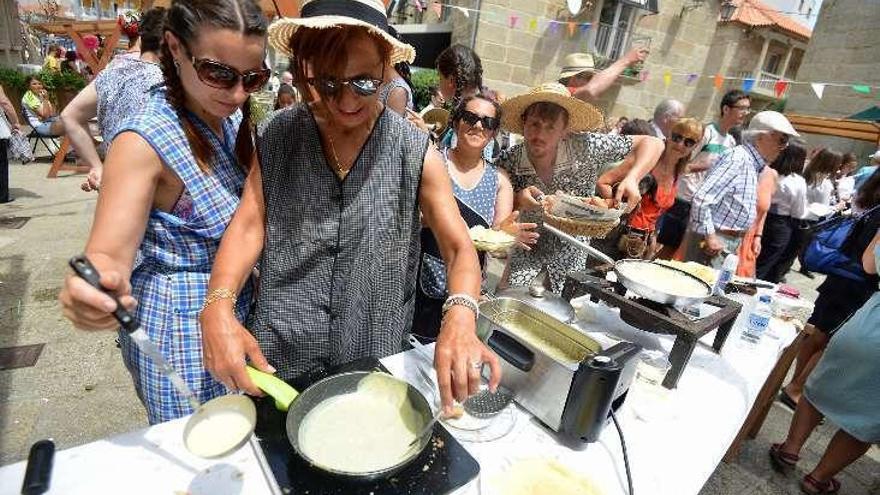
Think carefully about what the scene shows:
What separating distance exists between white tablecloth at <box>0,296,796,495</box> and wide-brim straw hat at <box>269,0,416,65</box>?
40.3 inches

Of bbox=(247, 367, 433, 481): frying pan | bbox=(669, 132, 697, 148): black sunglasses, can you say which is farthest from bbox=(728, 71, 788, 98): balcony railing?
bbox=(247, 367, 433, 481): frying pan

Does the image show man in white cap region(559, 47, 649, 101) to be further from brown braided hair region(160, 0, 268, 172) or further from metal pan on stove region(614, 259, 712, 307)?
brown braided hair region(160, 0, 268, 172)

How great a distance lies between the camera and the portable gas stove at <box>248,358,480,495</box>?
856 millimetres

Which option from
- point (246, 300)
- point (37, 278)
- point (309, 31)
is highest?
point (309, 31)

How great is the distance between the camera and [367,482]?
33.4 inches

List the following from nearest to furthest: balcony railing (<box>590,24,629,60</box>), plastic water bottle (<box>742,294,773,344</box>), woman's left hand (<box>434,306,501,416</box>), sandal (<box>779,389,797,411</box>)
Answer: woman's left hand (<box>434,306,501,416</box>) < plastic water bottle (<box>742,294,773,344</box>) < sandal (<box>779,389,797,411</box>) < balcony railing (<box>590,24,629,60</box>)

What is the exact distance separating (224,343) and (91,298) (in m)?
0.30

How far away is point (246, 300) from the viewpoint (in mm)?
1493

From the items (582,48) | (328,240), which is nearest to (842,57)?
(582,48)

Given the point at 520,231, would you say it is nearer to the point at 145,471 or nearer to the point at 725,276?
the point at 725,276

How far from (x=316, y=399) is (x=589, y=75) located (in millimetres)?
4342

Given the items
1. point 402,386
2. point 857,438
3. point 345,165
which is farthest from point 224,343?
point 857,438

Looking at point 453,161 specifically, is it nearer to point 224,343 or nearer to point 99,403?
point 224,343

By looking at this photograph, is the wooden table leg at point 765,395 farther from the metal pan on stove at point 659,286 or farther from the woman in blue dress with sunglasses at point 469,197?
the woman in blue dress with sunglasses at point 469,197
